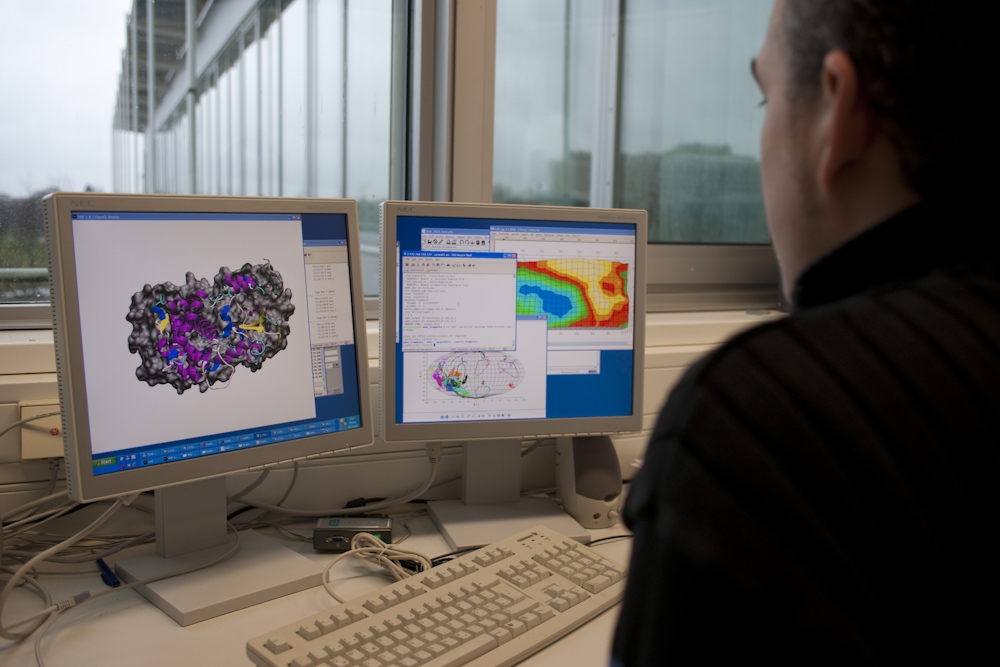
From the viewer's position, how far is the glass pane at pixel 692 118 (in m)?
2.35

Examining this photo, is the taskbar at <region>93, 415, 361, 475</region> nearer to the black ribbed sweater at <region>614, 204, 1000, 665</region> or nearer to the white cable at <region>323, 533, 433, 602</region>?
the white cable at <region>323, 533, 433, 602</region>

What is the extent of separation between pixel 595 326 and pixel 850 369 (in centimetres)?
94

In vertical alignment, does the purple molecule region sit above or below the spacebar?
above

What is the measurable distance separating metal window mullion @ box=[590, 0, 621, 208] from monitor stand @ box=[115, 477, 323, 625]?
4.98 feet

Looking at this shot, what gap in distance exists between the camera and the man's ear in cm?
48

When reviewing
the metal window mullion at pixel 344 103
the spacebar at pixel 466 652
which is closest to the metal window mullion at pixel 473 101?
the metal window mullion at pixel 344 103

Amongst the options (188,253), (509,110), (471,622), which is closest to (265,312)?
(188,253)

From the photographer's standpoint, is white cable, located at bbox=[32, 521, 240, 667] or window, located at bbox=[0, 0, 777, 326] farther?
window, located at bbox=[0, 0, 777, 326]

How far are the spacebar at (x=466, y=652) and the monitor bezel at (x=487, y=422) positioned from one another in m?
0.45

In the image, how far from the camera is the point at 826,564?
0.39m

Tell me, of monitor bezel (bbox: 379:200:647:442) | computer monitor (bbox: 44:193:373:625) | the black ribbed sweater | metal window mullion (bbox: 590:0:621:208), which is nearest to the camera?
the black ribbed sweater

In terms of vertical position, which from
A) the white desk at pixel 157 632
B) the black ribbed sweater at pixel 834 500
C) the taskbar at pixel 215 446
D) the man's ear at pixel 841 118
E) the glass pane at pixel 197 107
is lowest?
the white desk at pixel 157 632

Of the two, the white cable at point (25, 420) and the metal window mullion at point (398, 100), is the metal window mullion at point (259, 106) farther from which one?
the white cable at point (25, 420)

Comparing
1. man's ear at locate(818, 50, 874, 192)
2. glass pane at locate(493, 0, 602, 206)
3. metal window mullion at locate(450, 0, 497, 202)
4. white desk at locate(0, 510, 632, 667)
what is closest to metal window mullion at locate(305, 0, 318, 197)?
metal window mullion at locate(450, 0, 497, 202)
